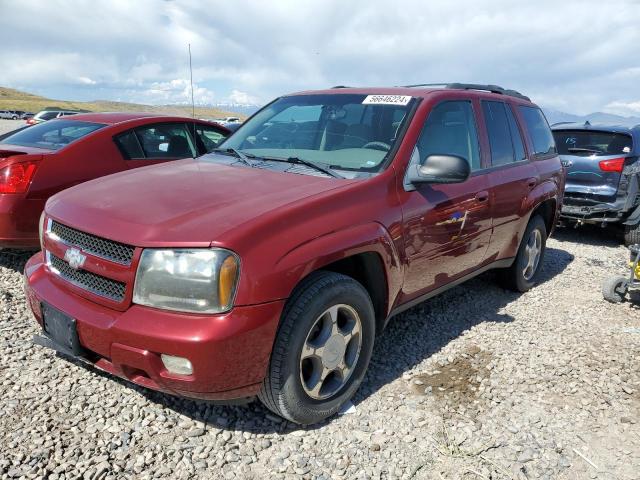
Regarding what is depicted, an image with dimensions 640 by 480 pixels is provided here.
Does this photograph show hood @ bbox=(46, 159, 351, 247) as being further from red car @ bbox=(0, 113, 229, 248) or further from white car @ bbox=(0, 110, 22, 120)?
white car @ bbox=(0, 110, 22, 120)

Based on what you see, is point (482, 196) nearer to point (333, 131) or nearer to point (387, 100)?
point (387, 100)

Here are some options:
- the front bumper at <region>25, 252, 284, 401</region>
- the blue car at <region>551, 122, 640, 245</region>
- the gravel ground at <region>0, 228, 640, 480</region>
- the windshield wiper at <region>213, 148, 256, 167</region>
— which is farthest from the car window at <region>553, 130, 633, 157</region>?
the front bumper at <region>25, 252, 284, 401</region>

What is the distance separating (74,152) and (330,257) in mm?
3409

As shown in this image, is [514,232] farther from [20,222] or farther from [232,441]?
[20,222]

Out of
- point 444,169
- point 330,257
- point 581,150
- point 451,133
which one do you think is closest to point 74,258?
point 330,257

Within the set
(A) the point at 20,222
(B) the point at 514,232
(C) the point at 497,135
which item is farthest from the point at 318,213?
(A) the point at 20,222

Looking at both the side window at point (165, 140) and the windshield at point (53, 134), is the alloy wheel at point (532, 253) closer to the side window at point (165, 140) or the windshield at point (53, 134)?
the side window at point (165, 140)

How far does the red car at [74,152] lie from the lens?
4.38 meters

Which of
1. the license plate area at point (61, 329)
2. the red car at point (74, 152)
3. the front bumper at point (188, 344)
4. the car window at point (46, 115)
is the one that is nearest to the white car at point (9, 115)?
the car window at point (46, 115)

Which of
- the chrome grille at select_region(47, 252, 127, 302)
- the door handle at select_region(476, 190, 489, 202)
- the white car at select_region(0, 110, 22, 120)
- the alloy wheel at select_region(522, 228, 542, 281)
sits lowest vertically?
the white car at select_region(0, 110, 22, 120)

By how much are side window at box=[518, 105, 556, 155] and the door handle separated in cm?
133

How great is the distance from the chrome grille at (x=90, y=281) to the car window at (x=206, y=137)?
3.36 metres

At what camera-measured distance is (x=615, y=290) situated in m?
4.88

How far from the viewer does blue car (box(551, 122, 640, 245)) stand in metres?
7.01
